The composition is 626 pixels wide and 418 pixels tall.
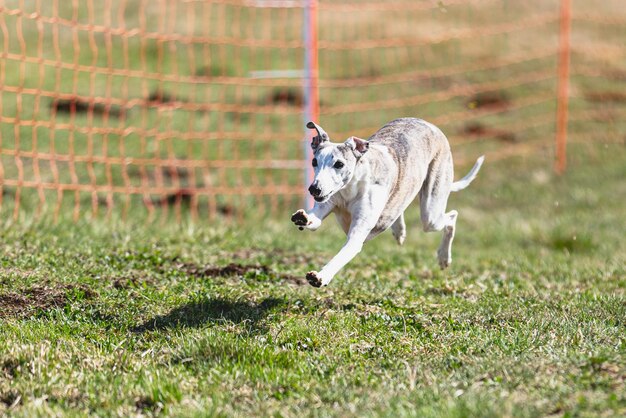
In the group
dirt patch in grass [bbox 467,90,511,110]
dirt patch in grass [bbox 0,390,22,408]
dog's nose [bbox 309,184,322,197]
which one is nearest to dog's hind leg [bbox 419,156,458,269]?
dog's nose [bbox 309,184,322,197]

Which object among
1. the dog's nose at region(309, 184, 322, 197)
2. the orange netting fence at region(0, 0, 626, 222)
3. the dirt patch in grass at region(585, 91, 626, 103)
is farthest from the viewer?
the dirt patch in grass at region(585, 91, 626, 103)

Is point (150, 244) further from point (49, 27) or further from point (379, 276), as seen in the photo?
point (49, 27)

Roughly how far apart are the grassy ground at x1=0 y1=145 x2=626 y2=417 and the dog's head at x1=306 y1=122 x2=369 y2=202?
88cm

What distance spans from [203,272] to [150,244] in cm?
94

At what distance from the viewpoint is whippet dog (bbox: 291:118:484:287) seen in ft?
16.5

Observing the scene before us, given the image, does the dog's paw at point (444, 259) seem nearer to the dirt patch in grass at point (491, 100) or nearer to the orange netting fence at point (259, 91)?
the orange netting fence at point (259, 91)

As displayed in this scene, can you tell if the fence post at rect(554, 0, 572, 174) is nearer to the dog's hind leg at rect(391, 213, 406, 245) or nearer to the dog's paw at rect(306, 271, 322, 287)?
the dog's hind leg at rect(391, 213, 406, 245)

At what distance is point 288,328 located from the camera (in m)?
5.46

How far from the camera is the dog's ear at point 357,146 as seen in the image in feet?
16.7

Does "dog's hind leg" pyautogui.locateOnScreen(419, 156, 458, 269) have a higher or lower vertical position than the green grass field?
higher

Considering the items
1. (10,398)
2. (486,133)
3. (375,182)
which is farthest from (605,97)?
(10,398)

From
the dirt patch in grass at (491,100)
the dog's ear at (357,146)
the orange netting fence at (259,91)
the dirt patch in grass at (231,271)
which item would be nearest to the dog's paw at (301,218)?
the dog's ear at (357,146)

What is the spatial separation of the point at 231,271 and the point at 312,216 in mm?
1788

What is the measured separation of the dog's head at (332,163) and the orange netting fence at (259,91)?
4308 mm
